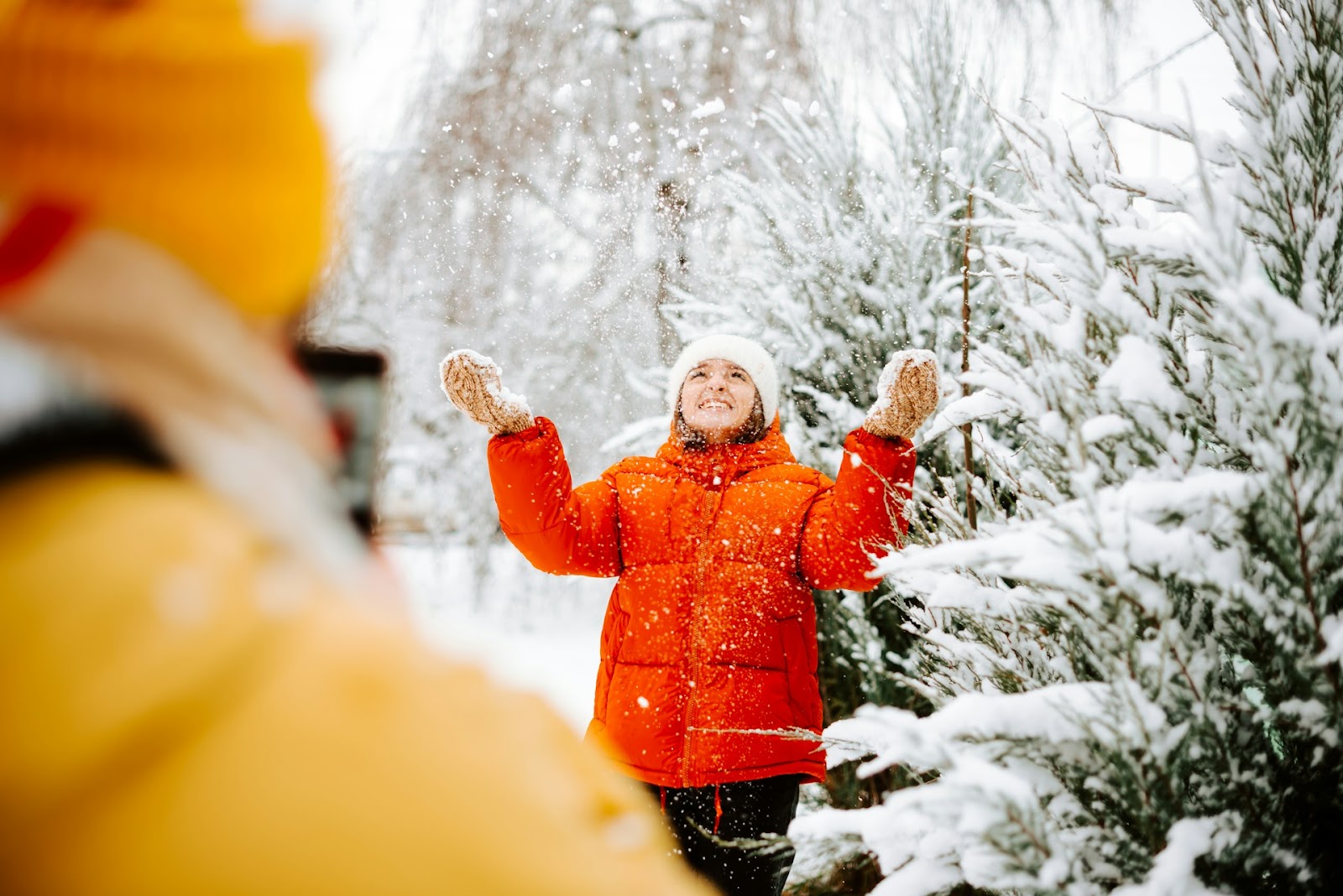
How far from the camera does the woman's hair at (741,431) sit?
2391mm

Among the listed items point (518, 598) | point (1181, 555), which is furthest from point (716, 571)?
point (518, 598)

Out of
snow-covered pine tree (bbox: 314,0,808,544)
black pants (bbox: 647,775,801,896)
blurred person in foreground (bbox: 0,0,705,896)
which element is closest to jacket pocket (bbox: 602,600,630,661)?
black pants (bbox: 647,775,801,896)

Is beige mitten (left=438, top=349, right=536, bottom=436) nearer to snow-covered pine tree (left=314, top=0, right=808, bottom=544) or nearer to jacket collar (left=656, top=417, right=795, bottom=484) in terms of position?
jacket collar (left=656, top=417, right=795, bottom=484)

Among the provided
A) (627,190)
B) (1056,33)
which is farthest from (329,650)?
(627,190)

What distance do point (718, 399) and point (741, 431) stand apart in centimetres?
12

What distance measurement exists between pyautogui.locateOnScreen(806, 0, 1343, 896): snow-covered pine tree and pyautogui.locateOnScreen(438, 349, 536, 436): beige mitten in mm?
1157

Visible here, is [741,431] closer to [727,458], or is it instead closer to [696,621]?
[727,458]

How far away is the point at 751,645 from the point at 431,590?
299 inches

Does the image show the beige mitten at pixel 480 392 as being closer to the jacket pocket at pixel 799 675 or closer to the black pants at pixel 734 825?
the jacket pocket at pixel 799 675

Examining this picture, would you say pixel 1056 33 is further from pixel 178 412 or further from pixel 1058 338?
pixel 178 412

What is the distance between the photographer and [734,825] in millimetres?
1989

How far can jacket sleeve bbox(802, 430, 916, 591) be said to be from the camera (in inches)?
74.5

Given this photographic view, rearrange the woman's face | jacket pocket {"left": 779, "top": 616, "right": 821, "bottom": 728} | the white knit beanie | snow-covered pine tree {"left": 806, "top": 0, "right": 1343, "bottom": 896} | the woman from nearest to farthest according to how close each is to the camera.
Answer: snow-covered pine tree {"left": 806, "top": 0, "right": 1343, "bottom": 896}
the woman
jacket pocket {"left": 779, "top": 616, "right": 821, "bottom": 728}
the woman's face
the white knit beanie

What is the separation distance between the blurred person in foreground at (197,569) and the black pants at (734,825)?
1.61m
